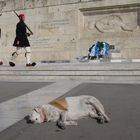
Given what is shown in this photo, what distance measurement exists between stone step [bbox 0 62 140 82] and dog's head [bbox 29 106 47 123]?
607 cm

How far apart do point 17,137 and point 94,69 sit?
7.04 metres

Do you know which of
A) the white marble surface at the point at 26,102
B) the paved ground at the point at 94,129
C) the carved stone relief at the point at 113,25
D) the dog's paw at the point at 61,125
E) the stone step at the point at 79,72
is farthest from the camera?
the carved stone relief at the point at 113,25

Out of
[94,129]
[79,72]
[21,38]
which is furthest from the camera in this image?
[21,38]

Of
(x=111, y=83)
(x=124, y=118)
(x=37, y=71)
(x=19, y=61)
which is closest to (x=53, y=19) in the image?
(x=19, y=61)

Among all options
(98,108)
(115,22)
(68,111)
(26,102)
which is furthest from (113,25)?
(68,111)

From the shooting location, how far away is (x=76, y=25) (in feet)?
62.1

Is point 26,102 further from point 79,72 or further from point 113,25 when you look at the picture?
point 113,25

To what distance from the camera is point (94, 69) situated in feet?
39.9

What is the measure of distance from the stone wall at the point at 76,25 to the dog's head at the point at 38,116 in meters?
12.4

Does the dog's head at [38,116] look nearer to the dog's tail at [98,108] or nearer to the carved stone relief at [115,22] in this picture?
the dog's tail at [98,108]

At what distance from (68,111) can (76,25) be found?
43.5 feet

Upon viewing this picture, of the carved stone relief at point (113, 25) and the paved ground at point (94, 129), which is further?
the carved stone relief at point (113, 25)

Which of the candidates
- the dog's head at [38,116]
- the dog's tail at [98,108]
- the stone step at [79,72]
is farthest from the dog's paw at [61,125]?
the stone step at [79,72]

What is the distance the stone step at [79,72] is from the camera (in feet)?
38.4
